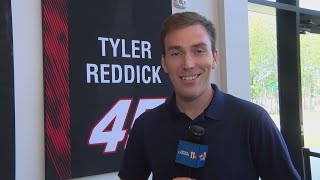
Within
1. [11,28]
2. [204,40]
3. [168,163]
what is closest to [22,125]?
[11,28]

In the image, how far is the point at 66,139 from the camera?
7.75ft

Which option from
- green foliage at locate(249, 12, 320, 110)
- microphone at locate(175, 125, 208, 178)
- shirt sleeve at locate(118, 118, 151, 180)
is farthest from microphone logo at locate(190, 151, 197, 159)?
green foliage at locate(249, 12, 320, 110)

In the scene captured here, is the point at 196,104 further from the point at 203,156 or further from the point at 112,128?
the point at 112,128

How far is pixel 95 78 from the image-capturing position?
249 centimetres

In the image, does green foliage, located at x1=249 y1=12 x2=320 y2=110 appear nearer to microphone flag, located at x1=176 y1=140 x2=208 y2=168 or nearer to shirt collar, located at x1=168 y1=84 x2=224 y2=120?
shirt collar, located at x1=168 y1=84 x2=224 y2=120

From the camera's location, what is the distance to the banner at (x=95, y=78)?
231 centimetres

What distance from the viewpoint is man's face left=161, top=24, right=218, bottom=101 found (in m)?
1.24

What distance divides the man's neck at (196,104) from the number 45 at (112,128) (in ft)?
4.16

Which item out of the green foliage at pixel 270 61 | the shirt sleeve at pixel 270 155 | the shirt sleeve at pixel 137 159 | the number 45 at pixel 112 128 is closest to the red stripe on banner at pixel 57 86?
the number 45 at pixel 112 128

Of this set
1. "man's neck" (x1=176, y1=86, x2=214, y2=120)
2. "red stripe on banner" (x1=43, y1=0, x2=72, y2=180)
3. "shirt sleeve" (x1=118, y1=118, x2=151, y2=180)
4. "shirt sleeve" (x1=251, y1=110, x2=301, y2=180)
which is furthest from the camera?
"red stripe on banner" (x1=43, y1=0, x2=72, y2=180)

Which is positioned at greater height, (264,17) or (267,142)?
(264,17)

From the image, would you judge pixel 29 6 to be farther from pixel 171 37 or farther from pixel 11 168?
pixel 171 37

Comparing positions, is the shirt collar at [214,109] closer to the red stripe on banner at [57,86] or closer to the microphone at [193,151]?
the microphone at [193,151]

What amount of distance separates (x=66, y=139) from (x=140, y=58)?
29.8 inches
